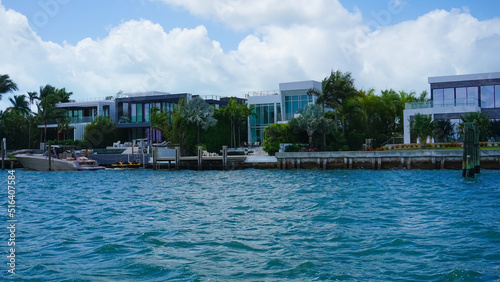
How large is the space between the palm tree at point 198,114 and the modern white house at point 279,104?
7.47 meters

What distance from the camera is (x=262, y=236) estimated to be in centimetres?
1482

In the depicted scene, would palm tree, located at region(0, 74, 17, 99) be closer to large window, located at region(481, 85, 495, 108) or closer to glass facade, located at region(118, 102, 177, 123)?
glass facade, located at region(118, 102, 177, 123)

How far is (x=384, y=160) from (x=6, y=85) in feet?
185

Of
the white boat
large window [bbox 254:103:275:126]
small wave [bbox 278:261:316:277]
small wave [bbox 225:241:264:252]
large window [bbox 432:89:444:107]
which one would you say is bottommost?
small wave [bbox 278:261:316:277]

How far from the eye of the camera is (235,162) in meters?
47.7

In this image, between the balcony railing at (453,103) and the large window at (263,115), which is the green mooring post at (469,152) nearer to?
the balcony railing at (453,103)

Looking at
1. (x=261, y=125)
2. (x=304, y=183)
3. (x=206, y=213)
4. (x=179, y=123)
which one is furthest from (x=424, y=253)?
(x=261, y=125)

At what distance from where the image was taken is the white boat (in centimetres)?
4950

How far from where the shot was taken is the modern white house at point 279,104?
6075 cm

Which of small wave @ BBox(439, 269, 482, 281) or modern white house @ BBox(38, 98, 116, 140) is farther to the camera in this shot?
modern white house @ BBox(38, 98, 116, 140)

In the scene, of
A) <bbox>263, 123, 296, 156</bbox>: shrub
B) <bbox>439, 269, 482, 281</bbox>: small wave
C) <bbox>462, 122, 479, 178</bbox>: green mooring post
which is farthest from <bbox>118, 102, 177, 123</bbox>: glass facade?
<bbox>439, 269, 482, 281</bbox>: small wave

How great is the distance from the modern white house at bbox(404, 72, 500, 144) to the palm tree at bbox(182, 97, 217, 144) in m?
20.0

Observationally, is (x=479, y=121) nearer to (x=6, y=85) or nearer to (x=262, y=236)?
(x=262, y=236)

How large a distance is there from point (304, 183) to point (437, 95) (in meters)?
30.0
